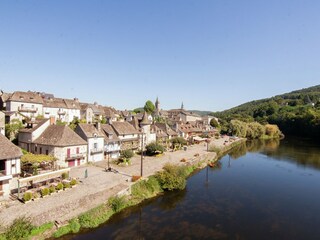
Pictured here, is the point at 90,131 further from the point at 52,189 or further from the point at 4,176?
the point at 4,176

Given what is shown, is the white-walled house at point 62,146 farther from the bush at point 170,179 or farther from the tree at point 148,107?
the tree at point 148,107

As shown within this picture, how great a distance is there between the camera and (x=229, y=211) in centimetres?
2439

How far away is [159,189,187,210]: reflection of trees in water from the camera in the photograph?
25483mm

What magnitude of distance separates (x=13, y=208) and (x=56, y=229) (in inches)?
184

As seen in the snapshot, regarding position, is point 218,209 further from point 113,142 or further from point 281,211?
point 113,142

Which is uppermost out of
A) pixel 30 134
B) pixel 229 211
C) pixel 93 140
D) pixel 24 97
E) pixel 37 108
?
pixel 24 97

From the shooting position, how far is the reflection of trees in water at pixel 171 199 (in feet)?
83.6

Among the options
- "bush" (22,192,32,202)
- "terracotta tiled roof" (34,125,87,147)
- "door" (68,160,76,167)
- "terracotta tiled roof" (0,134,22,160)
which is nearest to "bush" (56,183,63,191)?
"bush" (22,192,32,202)

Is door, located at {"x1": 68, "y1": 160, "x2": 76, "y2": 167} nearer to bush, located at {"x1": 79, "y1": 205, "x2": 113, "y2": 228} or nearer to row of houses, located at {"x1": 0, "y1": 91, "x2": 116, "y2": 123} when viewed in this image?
bush, located at {"x1": 79, "y1": 205, "x2": 113, "y2": 228}

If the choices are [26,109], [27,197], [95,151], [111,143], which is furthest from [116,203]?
[26,109]

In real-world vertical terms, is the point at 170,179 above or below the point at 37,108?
below

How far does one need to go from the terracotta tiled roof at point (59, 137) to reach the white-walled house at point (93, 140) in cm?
101

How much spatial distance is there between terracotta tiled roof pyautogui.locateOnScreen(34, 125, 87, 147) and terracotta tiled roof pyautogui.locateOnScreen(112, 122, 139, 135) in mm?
9846

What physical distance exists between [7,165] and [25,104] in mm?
28426
